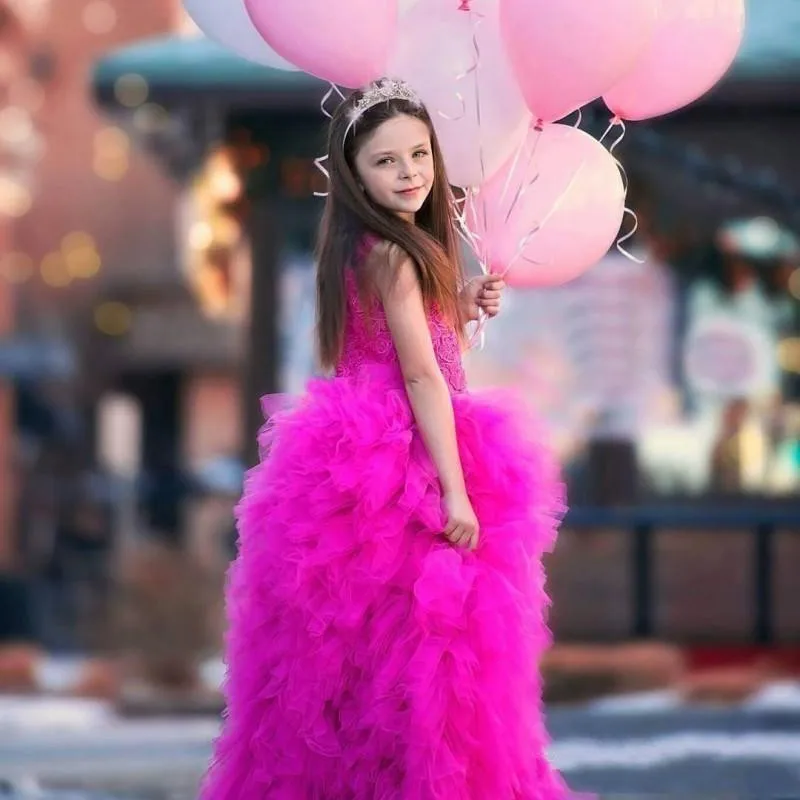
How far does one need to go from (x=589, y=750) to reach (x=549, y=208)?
10.0 ft

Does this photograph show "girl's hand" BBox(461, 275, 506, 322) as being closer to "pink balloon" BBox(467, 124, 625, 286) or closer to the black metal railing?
"pink balloon" BBox(467, 124, 625, 286)

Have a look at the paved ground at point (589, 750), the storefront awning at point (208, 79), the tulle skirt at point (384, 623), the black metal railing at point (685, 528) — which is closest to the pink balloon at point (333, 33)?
the tulle skirt at point (384, 623)

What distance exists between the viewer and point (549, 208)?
13.9ft

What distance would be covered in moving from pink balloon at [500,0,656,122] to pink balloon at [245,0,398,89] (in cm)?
32

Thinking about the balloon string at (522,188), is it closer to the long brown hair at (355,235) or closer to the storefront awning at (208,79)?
the long brown hair at (355,235)

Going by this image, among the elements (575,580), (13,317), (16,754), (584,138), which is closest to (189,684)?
(16,754)

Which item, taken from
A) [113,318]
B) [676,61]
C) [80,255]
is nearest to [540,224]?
[676,61]

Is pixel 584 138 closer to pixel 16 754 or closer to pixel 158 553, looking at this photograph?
pixel 16 754

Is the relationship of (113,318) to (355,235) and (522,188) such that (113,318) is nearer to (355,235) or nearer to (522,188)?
(522,188)

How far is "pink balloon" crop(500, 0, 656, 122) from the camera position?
4.04 m

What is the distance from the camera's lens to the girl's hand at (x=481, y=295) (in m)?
4.12

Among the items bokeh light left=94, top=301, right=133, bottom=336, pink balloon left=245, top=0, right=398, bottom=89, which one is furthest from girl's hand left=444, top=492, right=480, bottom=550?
bokeh light left=94, top=301, right=133, bottom=336

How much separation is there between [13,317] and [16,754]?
1823 cm

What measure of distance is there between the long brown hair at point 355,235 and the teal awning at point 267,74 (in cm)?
523
